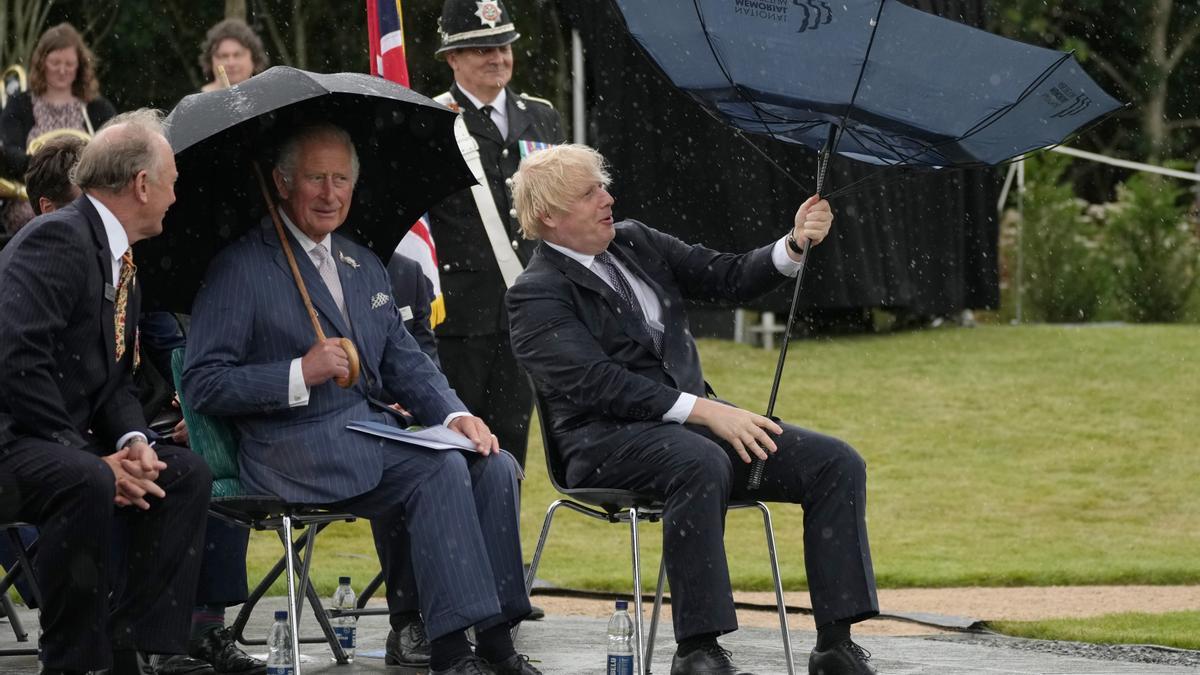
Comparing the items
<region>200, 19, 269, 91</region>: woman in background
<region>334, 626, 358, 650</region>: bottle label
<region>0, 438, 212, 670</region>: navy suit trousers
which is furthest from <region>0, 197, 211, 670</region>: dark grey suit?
<region>200, 19, 269, 91</region>: woman in background

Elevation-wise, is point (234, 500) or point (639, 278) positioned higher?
point (639, 278)

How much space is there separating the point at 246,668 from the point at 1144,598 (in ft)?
14.5

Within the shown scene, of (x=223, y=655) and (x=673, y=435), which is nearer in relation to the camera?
(x=673, y=435)

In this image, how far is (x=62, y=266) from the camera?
→ 4484mm

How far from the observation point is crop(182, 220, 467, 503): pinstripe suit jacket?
15.4 ft

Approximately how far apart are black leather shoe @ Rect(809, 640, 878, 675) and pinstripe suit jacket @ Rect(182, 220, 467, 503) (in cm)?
124

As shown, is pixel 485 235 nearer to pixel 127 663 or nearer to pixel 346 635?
pixel 346 635

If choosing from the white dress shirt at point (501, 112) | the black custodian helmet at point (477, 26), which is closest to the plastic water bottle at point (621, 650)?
the white dress shirt at point (501, 112)

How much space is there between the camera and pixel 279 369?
4.70 meters

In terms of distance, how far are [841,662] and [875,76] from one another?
5.00 ft

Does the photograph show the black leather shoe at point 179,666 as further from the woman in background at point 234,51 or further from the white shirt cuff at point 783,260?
the woman in background at point 234,51

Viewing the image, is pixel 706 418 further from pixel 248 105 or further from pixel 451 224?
pixel 451 224

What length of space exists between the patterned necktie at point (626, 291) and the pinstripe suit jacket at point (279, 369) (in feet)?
2.14

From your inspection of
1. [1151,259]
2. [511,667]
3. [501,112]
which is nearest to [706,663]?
[511,667]
